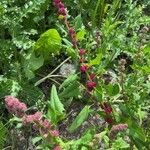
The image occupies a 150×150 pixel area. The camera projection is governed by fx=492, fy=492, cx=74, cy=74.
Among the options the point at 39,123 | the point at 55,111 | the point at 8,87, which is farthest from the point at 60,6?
the point at 8,87

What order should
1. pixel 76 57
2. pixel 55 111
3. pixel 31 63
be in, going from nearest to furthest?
pixel 55 111 → pixel 76 57 → pixel 31 63

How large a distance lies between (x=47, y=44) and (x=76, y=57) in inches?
21.5

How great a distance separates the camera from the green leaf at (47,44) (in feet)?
9.66

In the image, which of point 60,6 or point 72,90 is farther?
point 72,90

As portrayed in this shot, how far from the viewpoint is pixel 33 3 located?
123 inches

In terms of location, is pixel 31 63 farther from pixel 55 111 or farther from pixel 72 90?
pixel 55 111

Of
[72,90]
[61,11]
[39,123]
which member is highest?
[61,11]

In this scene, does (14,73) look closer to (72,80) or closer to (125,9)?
(72,80)

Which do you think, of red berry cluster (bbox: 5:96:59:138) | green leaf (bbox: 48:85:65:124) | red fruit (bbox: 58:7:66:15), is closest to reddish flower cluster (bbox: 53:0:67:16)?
red fruit (bbox: 58:7:66:15)

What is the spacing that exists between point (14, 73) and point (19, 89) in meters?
0.16

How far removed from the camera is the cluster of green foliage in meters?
2.47

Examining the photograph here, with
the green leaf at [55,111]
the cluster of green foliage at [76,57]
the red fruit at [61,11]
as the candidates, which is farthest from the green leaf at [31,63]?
the red fruit at [61,11]

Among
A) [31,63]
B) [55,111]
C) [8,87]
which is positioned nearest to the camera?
[55,111]

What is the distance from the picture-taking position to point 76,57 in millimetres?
2527
